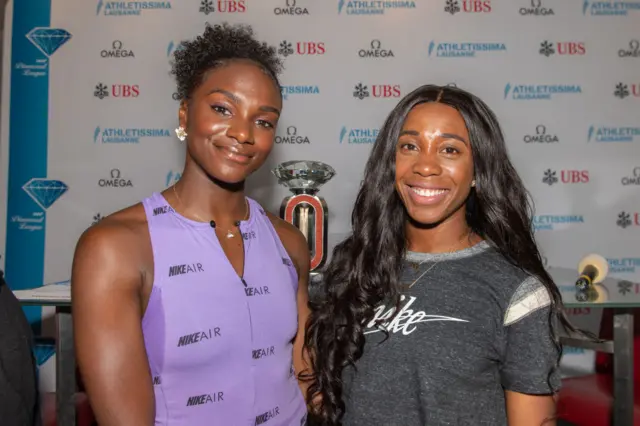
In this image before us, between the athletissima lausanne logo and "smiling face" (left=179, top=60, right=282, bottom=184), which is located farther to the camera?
the athletissima lausanne logo

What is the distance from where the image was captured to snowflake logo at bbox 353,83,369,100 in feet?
12.1

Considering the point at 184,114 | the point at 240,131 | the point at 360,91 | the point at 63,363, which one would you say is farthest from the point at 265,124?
the point at 360,91

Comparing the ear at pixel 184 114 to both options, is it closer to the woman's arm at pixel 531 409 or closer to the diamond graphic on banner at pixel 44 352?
the woman's arm at pixel 531 409

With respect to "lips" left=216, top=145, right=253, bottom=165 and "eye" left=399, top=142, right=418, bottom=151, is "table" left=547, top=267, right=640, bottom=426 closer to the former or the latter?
"eye" left=399, top=142, right=418, bottom=151

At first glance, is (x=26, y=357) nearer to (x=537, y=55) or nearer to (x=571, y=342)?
(x=571, y=342)

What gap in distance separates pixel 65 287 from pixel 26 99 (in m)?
1.93

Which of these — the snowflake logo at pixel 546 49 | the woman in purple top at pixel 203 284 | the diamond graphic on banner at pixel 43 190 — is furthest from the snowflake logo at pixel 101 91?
the snowflake logo at pixel 546 49

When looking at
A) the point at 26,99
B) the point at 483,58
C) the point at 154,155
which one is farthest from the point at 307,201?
the point at 26,99

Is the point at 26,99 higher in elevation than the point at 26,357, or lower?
higher

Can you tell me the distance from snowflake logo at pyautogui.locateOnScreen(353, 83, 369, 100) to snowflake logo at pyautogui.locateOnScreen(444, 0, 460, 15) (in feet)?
2.36

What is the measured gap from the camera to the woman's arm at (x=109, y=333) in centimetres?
107

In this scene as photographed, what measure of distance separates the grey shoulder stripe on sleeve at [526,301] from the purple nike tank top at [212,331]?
493mm

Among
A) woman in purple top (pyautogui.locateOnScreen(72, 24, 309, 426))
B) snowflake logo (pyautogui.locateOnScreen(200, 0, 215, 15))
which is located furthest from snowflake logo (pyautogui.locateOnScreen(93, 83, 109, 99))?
woman in purple top (pyautogui.locateOnScreen(72, 24, 309, 426))

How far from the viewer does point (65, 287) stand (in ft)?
7.39
